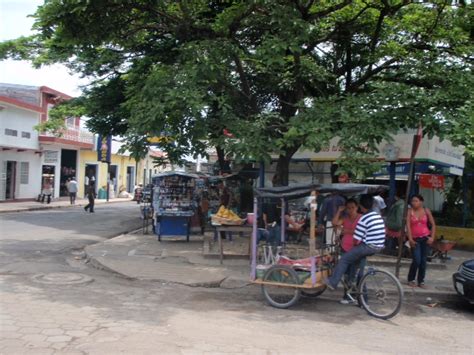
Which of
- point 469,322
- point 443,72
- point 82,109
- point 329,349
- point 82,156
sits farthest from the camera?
point 82,156

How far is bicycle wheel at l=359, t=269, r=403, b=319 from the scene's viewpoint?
7.04 meters

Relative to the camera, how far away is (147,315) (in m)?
6.57

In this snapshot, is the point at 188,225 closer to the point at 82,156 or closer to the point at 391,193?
the point at 391,193

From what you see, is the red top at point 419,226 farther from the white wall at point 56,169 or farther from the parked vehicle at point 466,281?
the white wall at point 56,169

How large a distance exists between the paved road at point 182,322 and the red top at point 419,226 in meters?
1.26

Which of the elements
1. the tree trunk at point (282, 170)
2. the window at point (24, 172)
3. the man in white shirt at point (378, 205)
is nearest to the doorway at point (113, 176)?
the window at point (24, 172)

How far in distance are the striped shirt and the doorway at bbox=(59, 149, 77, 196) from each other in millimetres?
32251

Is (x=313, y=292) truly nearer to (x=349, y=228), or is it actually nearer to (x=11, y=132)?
(x=349, y=228)

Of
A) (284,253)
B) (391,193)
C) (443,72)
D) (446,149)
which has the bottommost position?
(284,253)

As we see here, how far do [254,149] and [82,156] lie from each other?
3238 centimetres

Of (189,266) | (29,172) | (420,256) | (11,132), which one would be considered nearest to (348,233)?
(420,256)

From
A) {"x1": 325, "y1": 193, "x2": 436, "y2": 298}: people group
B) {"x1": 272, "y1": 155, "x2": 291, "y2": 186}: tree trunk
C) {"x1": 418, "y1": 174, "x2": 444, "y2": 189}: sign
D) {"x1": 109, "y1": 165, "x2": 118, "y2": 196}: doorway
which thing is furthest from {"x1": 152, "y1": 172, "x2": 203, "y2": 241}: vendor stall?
{"x1": 109, "y1": 165, "x2": 118, "y2": 196}: doorway

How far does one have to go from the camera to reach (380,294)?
7.27m

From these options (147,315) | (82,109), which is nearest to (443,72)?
(147,315)
